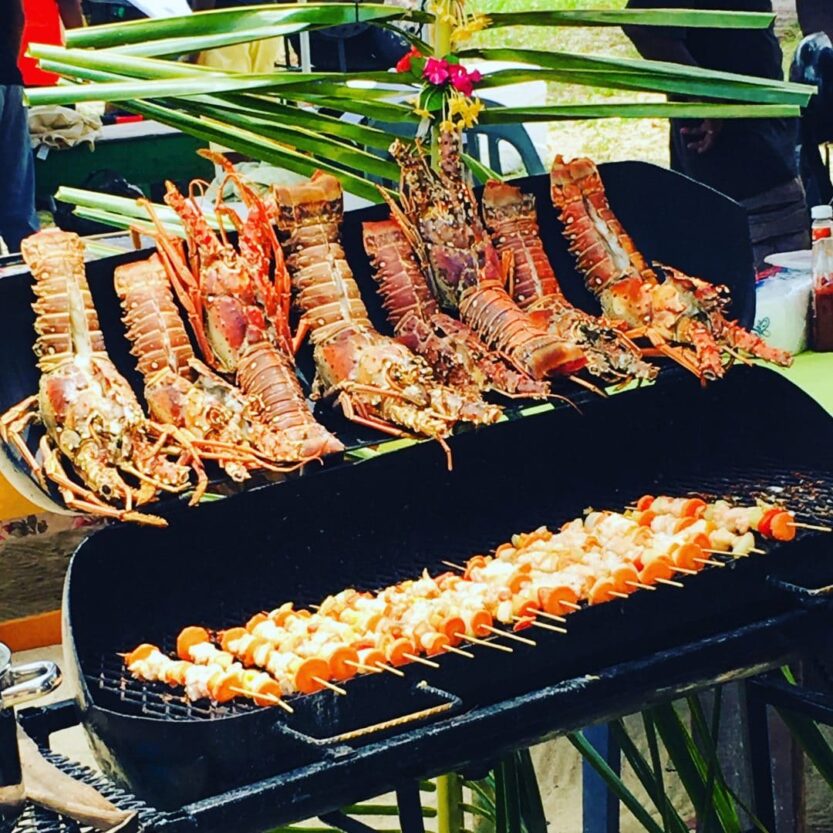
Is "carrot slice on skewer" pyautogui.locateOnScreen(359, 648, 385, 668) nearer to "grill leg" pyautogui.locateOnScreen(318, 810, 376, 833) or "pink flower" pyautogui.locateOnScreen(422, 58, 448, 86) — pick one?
"grill leg" pyautogui.locateOnScreen(318, 810, 376, 833)

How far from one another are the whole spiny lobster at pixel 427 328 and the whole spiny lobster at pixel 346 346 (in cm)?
6

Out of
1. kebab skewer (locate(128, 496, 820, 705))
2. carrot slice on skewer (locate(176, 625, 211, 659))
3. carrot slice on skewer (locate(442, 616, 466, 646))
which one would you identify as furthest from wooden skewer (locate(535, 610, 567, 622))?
carrot slice on skewer (locate(176, 625, 211, 659))

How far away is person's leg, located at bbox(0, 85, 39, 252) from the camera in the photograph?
20.8ft

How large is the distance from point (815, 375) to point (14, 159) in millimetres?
4240

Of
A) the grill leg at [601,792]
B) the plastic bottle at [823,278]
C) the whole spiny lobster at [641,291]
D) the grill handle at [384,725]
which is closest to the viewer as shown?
the grill handle at [384,725]

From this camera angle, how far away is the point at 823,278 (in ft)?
12.6

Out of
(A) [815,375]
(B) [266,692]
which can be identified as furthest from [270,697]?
(A) [815,375]

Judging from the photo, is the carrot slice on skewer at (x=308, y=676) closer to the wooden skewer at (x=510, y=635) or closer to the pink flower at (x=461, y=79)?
the wooden skewer at (x=510, y=635)

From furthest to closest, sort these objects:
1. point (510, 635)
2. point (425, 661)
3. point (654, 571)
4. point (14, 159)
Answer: point (14, 159), point (654, 571), point (510, 635), point (425, 661)

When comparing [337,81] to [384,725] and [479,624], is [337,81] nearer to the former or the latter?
[479,624]

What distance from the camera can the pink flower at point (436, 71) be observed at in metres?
3.09

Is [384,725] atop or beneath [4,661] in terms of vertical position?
beneath

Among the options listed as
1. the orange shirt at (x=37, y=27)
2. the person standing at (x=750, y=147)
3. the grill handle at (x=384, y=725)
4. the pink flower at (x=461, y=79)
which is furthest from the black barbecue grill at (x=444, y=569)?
the orange shirt at (x=37, y=27)

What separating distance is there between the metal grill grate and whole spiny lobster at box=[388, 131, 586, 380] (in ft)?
1.51
